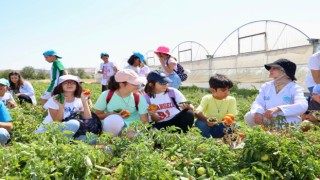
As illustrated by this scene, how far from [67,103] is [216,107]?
73.7 inches

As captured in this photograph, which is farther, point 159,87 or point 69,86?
point 159,87

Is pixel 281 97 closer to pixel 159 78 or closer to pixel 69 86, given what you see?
pixel 159 78

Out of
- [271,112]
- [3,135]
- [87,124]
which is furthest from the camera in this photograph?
[87,124]

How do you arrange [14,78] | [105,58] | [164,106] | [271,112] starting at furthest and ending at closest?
1. [105,58]
2. [14,78]
3. [164,106]
4. [271,112]

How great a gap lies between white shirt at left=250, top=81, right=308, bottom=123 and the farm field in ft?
3.17

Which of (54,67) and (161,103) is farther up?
(54,67)

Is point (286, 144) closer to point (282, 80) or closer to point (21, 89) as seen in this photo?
point (282, 80)

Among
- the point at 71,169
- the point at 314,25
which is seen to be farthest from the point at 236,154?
the point at 314,25

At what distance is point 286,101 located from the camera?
383cm

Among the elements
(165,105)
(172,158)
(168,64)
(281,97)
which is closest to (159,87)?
(165,105)

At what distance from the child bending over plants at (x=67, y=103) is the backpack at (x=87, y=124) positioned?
31 mm

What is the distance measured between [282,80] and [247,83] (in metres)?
11.2

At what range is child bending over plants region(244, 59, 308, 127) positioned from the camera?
12.1ft

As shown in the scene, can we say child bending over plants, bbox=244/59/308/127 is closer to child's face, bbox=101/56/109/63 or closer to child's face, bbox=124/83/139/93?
child's face, bbox=124/83/139/93
